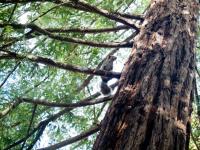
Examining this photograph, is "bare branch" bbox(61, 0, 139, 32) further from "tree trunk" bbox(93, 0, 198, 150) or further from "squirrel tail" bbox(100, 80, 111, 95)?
"squirrel tail" bbox(100, 80, 111, 95)

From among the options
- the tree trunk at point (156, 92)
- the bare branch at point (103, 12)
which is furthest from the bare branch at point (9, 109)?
the tree trunk at point (156, 92)

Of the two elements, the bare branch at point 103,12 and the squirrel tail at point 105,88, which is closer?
the bare branch at point 103,12

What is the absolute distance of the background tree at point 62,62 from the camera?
2670 millimetres

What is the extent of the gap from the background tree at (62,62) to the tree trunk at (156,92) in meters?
0.01

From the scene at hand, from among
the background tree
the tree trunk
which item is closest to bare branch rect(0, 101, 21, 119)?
the background tree

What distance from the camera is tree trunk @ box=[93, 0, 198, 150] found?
5.76 ft

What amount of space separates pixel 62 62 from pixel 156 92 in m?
1.08

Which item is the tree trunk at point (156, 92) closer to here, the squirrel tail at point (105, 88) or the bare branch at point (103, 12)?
the bare branch at point (103, 12)

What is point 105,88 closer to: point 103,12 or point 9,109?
point 103,12

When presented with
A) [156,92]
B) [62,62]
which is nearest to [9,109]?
[62,62]

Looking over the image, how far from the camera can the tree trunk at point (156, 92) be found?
175 centimetres

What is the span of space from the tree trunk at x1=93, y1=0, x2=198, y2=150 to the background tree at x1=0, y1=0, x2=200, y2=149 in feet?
0.04

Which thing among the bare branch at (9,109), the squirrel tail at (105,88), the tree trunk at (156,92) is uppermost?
the tree trunk at (156,92)

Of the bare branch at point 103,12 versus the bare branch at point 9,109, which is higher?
the bare branch at point 103,12
